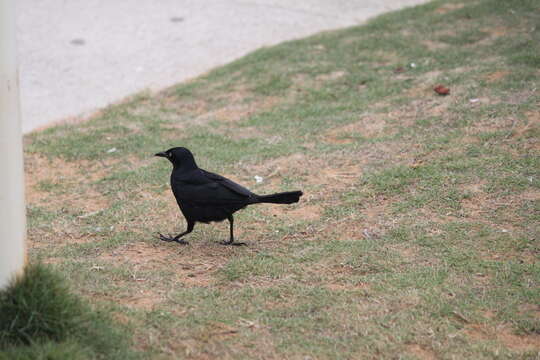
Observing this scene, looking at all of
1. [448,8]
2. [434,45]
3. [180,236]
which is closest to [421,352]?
[180,236]

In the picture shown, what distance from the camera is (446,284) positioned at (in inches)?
176

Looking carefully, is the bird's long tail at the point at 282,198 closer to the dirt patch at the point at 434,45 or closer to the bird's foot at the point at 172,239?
the bird's foot at the point at 172,239

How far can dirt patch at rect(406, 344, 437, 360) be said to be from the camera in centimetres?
376

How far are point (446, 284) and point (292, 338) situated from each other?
1146mm

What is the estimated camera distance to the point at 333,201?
5.94 metres

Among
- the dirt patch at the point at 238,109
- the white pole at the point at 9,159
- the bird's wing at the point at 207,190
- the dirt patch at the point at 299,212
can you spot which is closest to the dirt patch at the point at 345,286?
the bird's wing at the point at 207,190

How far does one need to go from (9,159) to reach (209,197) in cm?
176

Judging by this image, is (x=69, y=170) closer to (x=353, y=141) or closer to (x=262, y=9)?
(x=353, y=141)

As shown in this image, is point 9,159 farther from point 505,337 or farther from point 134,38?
point 134,38

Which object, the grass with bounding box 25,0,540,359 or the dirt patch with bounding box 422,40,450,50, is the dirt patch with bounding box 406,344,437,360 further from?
the dirt patch with bounding box 422,40,450,50

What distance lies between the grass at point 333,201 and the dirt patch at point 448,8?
0.53 m

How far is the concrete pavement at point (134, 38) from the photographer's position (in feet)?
30.2

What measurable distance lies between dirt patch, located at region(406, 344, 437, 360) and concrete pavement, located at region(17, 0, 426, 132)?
5.89m

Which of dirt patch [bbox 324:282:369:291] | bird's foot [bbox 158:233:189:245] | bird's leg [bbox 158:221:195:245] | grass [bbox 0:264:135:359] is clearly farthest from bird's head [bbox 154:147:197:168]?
grass [bbox 0:264:135:359]
